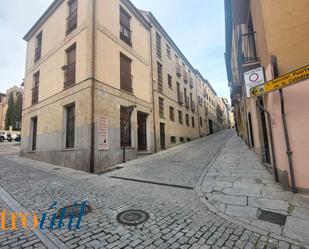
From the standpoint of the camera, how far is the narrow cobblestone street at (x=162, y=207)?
8.50 feet

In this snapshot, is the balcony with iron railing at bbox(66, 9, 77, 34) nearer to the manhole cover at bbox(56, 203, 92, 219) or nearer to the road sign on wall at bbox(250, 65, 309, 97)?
the manhole cover at bbox(56, 203, 92, 219)

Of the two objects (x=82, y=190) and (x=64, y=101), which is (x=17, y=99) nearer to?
(x=64, y=101)

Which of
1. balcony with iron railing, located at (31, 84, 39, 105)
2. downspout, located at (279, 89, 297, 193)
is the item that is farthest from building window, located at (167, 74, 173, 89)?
downspout, located at (279, 89, 297, 193)

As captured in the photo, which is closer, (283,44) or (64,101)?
(283,44)

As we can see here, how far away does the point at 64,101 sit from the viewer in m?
9.97

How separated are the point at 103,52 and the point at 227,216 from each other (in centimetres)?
933

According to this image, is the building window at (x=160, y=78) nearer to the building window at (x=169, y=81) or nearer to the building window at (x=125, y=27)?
the building window at (x=169, y=81)

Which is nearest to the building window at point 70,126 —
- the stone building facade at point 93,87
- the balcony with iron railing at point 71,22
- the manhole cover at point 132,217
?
the stone building facade at point 93,87

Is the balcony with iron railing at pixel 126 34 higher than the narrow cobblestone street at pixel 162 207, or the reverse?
the balcony with iron railing at pixel 126 34

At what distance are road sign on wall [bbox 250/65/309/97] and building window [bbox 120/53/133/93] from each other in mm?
7893

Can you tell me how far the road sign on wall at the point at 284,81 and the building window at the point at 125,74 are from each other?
789 cm

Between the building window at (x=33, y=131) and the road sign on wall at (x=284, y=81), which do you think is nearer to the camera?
the road sign on wall at (x=284, y=81)

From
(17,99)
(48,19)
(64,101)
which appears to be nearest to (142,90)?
(64,101)

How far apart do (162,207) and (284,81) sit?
3.91 m
